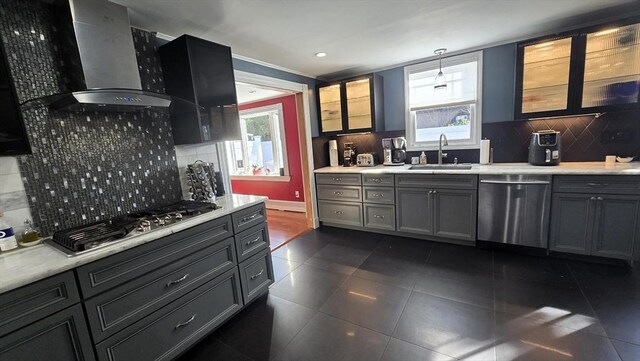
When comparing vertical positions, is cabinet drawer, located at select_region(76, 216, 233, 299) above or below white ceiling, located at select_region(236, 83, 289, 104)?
below

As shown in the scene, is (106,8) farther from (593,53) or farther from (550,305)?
(593,53)

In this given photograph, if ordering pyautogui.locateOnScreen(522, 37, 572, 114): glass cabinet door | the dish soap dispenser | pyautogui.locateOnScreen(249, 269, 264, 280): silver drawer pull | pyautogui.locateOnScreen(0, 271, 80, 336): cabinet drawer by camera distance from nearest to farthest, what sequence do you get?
pyautogui.locateOnScreen(0, 271, 80, 336): cabinet drawer → pyautogui.locateOnScreen(249, 269, 264, 280): silver drawer pull → pyautogui.locateOnScreen(522, 37, 572, 114): glass cabinet door → the dish soap dispenser

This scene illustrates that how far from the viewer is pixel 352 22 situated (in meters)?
2.22

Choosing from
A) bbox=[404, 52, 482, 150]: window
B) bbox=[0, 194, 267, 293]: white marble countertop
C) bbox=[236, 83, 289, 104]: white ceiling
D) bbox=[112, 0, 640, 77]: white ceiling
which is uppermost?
bbox=[112, 0, 640, 77]: white ceiling

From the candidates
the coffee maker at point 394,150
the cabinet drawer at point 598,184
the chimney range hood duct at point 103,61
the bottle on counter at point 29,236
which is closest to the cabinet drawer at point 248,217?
the chimney range hood duct at point 103,61

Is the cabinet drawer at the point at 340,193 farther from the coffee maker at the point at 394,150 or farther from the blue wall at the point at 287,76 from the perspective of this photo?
the blue wall at the point at 287,76

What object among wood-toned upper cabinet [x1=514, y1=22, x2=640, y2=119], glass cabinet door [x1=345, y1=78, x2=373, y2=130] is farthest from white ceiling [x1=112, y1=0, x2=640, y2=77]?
glass cabinet door [x1=345, y1=78, x2=373, y2=130]

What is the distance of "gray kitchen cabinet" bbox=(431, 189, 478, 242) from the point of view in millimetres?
2910

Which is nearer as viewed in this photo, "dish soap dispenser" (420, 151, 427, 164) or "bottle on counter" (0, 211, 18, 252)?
"bottle on counter" (0, 211, 18, 252)

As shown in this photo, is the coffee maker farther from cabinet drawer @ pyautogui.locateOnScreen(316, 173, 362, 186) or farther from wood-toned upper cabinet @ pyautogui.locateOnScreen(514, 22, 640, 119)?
wood-toned upper cabinet @ pyautogui.locateOnScreen(514, 22, 640, 119)

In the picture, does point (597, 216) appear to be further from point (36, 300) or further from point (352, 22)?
point (36, 300)

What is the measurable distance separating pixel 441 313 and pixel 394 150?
2240 millimetres

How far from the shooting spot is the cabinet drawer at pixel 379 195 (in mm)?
3363

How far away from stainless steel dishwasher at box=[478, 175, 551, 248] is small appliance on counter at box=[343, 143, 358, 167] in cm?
180
